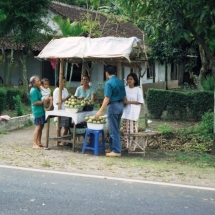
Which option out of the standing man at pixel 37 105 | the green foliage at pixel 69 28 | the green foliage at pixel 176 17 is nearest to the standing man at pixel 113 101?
the green foliage at pixel 176 17

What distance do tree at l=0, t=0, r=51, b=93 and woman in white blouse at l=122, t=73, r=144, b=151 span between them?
8.69 metres

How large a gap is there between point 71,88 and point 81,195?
1771 cm

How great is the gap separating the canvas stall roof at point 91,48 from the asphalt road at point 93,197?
314 centimetres

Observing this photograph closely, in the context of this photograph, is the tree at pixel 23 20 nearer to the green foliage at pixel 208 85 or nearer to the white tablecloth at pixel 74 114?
the green foliage at pixel 208 85

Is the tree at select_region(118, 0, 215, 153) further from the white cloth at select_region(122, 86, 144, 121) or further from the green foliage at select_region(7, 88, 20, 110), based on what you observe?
the green foliage at select_region(7, 88, 20, 110)

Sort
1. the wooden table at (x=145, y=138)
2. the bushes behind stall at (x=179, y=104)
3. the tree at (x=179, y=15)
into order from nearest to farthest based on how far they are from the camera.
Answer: the tree at (x=179, y=15)
the wooden table at (x=145, y=138)
the bushes behind stall at (x=179, y=104)

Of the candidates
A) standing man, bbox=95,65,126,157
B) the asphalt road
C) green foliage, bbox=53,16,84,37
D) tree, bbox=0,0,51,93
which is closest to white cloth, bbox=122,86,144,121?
standing man, bbox=95,65,126,157

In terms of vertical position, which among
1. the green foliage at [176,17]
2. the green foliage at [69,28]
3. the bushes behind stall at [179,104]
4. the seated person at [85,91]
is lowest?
the bushes behind stall at [179,104]

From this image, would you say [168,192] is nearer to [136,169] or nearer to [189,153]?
[136,169]

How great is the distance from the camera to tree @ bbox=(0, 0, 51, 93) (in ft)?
57.4

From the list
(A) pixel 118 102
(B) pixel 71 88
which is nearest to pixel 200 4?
(A) pixel 118 102

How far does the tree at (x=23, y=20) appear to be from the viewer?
17.5 m

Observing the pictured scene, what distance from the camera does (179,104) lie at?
50.3 ft

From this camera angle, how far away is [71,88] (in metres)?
24.0
